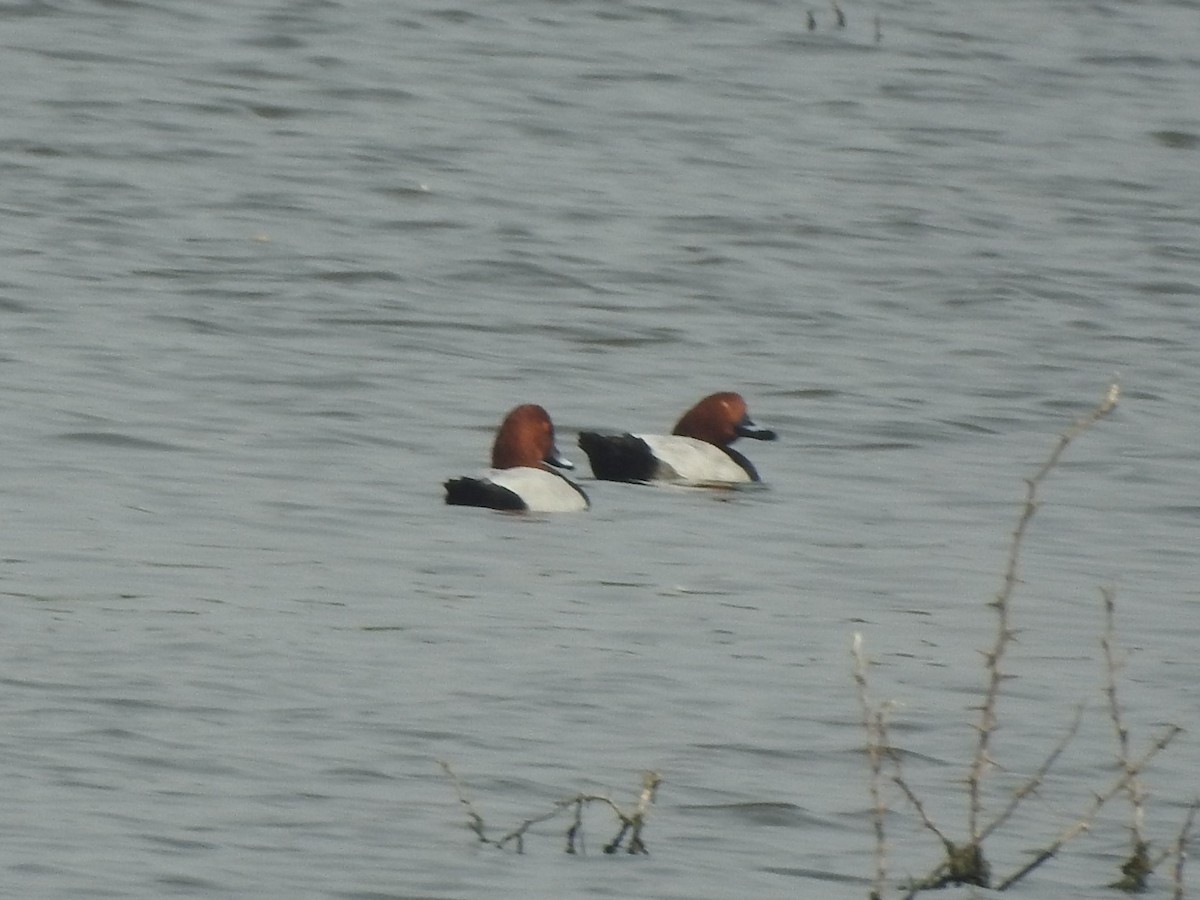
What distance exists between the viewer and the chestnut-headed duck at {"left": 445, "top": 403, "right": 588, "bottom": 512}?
11171 millimetres

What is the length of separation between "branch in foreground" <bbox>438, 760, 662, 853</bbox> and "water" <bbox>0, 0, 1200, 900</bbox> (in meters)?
0.04

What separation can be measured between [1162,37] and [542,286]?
10.5 metres

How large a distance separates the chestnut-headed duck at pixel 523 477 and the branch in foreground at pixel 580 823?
4608 millimetres

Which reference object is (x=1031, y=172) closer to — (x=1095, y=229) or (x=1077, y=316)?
(x=1095, y=229)

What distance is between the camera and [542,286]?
17.0 metres

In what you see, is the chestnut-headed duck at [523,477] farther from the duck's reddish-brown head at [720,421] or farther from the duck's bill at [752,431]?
the duck's bill at [752,431]

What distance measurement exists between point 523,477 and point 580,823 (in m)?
5.05

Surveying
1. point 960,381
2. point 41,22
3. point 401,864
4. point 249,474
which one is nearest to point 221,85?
point 41,22

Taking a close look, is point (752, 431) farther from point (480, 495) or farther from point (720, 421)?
point (480, 495)

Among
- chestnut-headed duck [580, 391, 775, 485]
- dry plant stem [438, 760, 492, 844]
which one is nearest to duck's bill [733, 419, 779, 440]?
chestnut-headed duck [580, 391, 775, 485]

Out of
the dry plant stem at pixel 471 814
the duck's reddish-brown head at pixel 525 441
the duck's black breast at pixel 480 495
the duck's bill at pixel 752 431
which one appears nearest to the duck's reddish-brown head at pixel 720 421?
the duck's bill at pixel 752 431

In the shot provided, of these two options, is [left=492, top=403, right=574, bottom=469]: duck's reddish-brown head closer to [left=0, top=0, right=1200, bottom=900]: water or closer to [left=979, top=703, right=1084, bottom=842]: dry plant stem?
[left=0, top=0, right=1200, bottom=900]: water

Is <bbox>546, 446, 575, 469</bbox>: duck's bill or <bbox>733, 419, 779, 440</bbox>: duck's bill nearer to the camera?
→ <bbox>546, 446, 575, 469</bbox>: duck's bill

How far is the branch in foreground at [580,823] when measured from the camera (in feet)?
20.0
